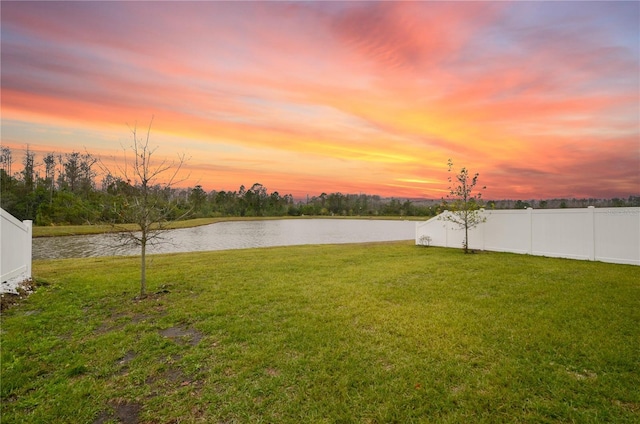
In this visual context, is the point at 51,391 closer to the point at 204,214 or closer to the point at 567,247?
the point at 567,247

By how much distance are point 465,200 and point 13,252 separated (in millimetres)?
14858

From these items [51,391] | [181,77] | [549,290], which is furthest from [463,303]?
[181,77]

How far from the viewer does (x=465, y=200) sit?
13.2 m

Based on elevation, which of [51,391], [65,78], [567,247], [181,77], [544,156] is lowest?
[51,391]

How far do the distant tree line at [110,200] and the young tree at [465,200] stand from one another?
70 centimetres

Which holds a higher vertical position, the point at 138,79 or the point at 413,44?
the point at 413,44

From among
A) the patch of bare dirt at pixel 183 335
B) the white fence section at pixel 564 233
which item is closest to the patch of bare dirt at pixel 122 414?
the patch of bare dirt at pixel 183 335

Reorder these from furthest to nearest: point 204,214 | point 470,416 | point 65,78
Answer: point 204,214 → point 65,78 → point 470,416

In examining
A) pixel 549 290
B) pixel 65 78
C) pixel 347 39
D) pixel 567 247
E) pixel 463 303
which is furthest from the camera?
pixel 347 39

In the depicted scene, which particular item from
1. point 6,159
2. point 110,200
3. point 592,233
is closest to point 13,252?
point 110,200

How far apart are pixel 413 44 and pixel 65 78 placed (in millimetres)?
11734

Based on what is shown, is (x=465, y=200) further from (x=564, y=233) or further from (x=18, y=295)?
(x=18, y=295)

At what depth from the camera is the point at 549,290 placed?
6.54 m

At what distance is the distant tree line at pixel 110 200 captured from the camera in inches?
344
